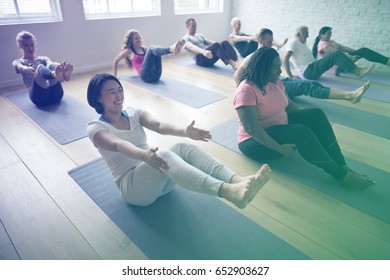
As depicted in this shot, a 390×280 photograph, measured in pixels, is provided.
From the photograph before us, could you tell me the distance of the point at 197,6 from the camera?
262 inches

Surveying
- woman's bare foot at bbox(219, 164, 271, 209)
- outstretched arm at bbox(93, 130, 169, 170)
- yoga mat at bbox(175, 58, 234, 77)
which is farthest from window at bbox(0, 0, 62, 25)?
woman's bare foot at bbox(219, 164, 271, 209)

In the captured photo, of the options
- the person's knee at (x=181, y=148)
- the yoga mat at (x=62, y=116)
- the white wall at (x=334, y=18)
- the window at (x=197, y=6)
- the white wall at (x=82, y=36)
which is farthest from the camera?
the window at (x=197, y=6)

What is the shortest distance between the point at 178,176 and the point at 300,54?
3.60 m

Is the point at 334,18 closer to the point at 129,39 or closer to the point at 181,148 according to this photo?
the point at 129,39

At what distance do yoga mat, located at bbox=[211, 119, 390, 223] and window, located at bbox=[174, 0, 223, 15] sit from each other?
14.9 feet

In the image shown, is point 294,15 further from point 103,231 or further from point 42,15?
point 103,231

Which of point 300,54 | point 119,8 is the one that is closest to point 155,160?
point 300,54

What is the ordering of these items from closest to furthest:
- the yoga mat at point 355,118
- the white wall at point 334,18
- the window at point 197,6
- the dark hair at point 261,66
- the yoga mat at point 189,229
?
the yoga mat at point 189,229, the dark hair at point 261,66, the yoga mat at point 355,118, the white wall at point 334,18, the window at point 197,6

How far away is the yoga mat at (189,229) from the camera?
1.53 m

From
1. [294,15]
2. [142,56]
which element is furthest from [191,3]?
[142,56]

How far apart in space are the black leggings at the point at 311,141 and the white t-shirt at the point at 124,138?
951mm

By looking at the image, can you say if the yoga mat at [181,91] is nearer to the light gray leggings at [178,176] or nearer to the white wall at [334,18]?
the light gray leggings at [178,176]

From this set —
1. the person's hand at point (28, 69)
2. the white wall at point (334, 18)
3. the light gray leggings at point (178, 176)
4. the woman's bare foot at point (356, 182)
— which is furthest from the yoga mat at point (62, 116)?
the white wall at point (334, 18)

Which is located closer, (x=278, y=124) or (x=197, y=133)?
(x=197, y=133)
